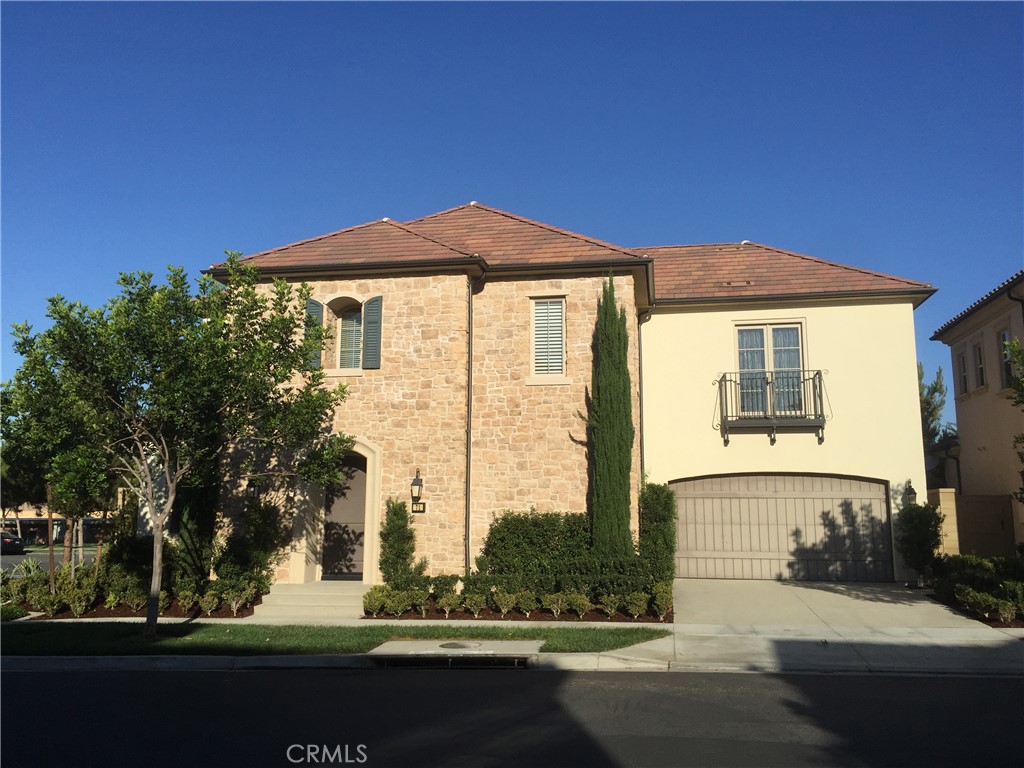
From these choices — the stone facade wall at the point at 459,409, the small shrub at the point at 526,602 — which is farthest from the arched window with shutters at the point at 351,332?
the small shrub at the point at 526,602

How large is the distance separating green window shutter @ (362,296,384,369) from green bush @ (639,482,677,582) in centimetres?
602

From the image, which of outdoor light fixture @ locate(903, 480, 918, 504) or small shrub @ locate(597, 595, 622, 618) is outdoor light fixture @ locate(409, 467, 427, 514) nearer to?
small shrub @ locate(597, 595, 622, 618)

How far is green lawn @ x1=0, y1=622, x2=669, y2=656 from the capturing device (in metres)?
10.7

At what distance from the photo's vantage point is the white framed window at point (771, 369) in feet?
56.7

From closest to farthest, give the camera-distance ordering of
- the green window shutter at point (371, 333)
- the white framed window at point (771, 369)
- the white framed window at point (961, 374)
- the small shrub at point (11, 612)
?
the small shrub at point (11, 612) < the green window shutter at point (371, 333) < the white framed window at point (771, 369) < the white framed window at point (961, 374)

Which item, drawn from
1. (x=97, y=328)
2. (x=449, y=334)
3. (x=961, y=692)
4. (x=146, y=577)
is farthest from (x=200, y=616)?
(x=961, y=692)

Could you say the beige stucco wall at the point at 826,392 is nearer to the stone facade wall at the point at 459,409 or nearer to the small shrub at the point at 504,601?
the stone facade wall at the point at 459,409

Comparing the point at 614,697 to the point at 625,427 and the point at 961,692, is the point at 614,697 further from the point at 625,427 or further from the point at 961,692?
the point at 625,427

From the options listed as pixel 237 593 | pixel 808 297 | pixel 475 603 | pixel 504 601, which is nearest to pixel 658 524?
pixel 504 601

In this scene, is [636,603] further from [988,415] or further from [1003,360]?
[988,415]

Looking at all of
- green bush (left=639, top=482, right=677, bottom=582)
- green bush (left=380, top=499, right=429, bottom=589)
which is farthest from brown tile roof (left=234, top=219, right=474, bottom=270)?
green bush (left=639, top=482, right=677, bottom=582)

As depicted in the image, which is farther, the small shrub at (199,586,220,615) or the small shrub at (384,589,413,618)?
the small shrub at (199,586,220,615)

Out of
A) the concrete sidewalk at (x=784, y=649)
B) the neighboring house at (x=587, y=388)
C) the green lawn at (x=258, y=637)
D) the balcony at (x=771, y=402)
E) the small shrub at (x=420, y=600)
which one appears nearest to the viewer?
the concrete sidewalk at (x=784, y=649)

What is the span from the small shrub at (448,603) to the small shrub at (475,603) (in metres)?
0.14
